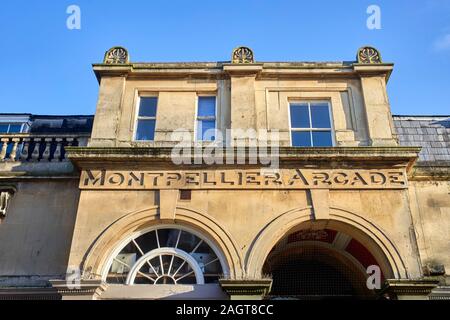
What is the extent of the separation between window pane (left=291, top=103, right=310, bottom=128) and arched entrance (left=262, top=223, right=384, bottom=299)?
285cm

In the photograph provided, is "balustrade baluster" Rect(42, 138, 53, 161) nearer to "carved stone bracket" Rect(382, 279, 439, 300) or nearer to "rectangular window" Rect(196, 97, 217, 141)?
"rectangular window" Rect(196, 97, 217, 141)

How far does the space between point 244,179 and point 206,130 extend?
1.93 m

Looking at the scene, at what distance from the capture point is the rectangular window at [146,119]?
1211 centimetres

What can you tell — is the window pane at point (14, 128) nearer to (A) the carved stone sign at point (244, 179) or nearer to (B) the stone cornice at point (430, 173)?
(A) the carved stone sign at point (244, 179)

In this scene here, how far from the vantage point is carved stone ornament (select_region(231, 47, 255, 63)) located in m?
12.9

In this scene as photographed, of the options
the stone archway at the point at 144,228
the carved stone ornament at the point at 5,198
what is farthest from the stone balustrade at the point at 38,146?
the stone archway at the point at 144,228

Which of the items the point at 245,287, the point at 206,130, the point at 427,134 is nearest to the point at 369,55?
the point at 427,134

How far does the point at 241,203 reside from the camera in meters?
10.8

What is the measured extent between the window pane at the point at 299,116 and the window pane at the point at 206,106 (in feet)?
7.12

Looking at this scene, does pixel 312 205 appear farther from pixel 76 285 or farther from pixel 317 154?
pixel 76 285

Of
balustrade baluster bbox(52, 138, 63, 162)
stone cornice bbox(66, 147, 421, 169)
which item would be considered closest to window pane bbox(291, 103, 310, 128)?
stone cornice bbox(66, 147, 421, 169)

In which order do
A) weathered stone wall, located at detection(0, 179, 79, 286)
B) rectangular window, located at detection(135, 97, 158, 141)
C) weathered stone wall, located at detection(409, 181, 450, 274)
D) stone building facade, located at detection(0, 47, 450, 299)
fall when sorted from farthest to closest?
rectangular window, located at detection(135, 97, 158, 141)
weathered stone wall, located at detection(409, 181, 450, 274)
weathered stone wall, located at detection(0, 179, 79, 286)
stone building facade, located at detection(0, 47, 450, 299)

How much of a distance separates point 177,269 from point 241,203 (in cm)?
212

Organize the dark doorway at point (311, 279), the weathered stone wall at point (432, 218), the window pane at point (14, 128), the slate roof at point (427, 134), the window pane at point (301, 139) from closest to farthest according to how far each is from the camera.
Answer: the weathered stone wall at point (432, 218)
the window pane at point (301, 139)
the dark doorway at point (311, 279)
the slate roof at point (427, 134)
the window pane at point (14, 128)
